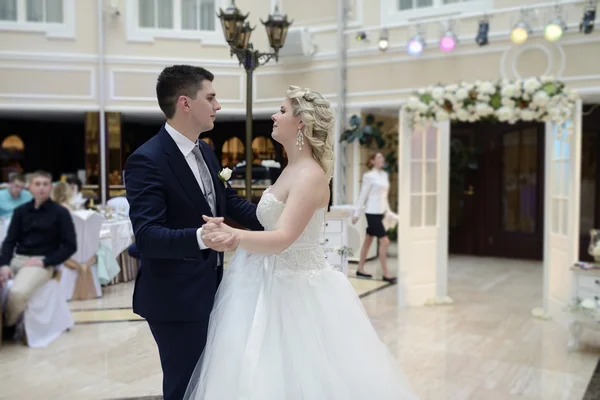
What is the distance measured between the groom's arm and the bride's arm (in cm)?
34

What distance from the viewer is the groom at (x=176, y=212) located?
1.97 metres

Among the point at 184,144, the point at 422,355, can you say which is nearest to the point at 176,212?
the point at 184,144

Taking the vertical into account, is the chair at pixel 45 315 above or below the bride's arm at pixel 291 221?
below

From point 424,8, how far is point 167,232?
647 cm

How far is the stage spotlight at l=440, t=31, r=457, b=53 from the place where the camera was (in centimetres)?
695

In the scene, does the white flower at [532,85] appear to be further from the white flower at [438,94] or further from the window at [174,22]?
the window at [174,22]

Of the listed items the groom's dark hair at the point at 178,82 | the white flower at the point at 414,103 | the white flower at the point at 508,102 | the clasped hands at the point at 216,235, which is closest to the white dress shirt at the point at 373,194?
the white flower at the point at 414,103

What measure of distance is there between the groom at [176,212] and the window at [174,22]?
247 inches

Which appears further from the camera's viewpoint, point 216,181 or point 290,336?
point 216,181

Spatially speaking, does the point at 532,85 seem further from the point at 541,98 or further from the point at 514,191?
the point at 514,191

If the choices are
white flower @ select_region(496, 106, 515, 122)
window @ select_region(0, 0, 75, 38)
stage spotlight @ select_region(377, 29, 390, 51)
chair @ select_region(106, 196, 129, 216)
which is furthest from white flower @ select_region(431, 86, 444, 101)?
window @ select_region(0, 0, 75, 38)

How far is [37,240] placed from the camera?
14.9 ft

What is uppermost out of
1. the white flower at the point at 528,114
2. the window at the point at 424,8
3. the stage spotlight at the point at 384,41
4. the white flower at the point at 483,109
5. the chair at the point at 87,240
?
the window at the point at 424,8

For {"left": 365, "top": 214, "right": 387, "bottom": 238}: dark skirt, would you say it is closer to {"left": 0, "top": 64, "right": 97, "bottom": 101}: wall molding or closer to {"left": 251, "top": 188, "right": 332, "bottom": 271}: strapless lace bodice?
{"left": 0, "top": 64, "right": 97, "bottom": 101}: wall molding
